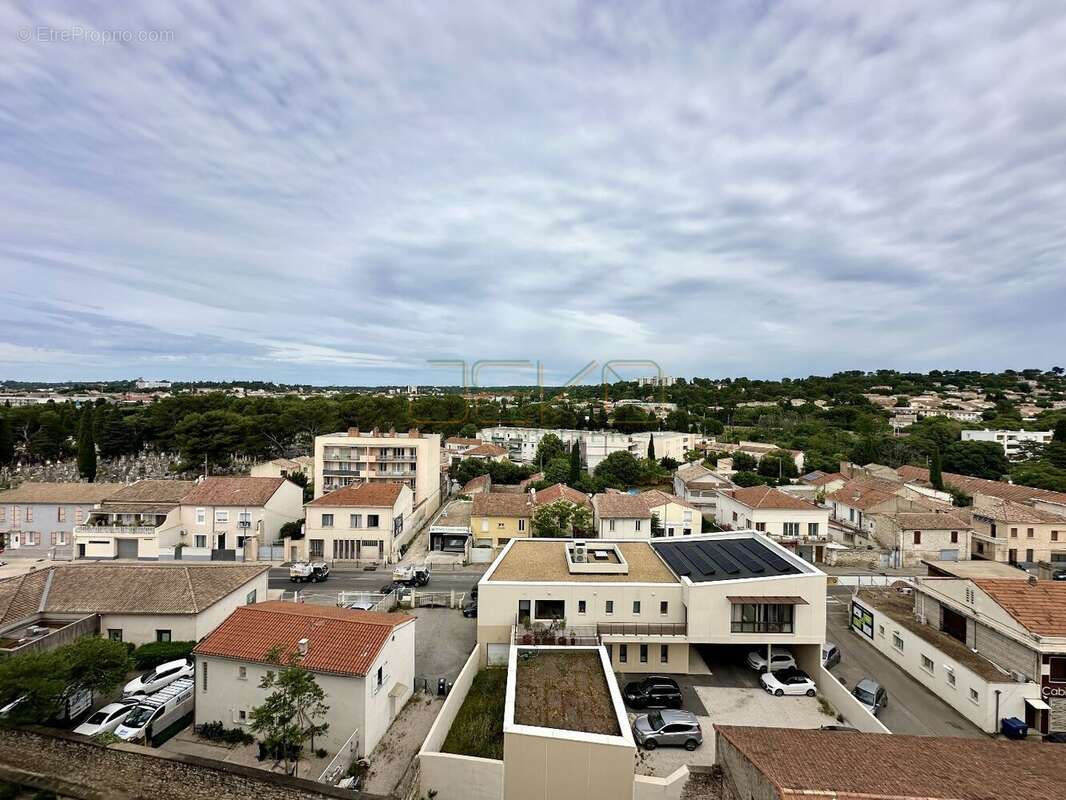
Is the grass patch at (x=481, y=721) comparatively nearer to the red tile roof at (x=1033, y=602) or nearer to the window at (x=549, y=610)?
the window at (x=549, y=610)

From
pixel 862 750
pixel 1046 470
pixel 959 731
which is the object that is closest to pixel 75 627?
pixel 862 750

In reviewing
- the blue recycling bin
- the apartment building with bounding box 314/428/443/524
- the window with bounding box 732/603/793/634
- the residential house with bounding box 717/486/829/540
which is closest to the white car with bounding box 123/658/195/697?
the window with bounding box 732/603/793/634

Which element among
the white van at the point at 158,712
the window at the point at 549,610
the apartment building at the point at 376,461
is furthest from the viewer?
the apartment building at the point at 376,461

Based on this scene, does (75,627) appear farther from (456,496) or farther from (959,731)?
(456,496)

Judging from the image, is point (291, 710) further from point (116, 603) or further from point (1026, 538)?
point (1026, 538)

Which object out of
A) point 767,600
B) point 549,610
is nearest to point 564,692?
point 549,610

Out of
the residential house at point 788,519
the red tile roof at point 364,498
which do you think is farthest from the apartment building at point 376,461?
the residential house at point 788,519
